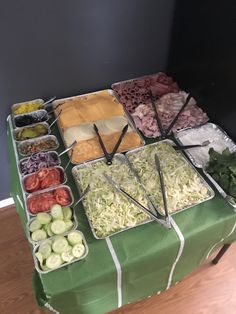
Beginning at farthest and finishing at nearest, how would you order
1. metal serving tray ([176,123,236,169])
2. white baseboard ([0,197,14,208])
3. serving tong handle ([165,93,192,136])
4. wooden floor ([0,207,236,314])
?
Answer: white baseboard ([0,197,14,208])
wooden floor ([0,207,236,314])
serving tong handle ([165,93,192,136])
metal serving tray ([176,123,236,169])

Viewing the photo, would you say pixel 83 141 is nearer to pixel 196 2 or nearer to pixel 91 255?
pixel 91 255

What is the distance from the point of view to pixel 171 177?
1.21m

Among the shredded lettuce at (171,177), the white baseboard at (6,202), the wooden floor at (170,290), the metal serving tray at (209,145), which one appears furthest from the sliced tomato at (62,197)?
the white baseboard at (6,202)

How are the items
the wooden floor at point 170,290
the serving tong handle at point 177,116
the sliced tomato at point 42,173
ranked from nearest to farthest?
1. the sliced tomato at point 42,173
2. the serving tong handle at point 177,116
3. the wooden floor at point 170,290

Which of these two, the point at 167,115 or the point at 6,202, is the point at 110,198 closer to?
the point at 167,115

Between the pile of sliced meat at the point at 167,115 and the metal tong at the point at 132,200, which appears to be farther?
the pile of sliced meat at the point at 167,115

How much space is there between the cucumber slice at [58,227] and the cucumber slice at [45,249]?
0.16ft

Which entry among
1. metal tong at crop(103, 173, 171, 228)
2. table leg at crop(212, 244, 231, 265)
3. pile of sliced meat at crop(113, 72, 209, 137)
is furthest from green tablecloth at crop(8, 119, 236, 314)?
pile of sliced meat at crop(113, 72, 209, 137)

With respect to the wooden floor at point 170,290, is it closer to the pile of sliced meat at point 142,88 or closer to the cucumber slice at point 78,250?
the cucumber slice at point 78,250

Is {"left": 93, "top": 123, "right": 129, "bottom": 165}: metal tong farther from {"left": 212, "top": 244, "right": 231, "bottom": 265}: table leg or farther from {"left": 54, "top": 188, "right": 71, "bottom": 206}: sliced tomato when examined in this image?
{"left": 212, "top": 244, "right": 231, "bottom": 265}: table leg

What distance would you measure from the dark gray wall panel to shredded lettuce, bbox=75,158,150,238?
534mm

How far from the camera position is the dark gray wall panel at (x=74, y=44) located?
1.28m

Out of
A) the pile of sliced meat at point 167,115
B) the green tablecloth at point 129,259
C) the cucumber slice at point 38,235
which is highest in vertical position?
the pile of sliced meat at point 167,115

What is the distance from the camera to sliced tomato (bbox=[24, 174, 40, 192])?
1157 millimetres
